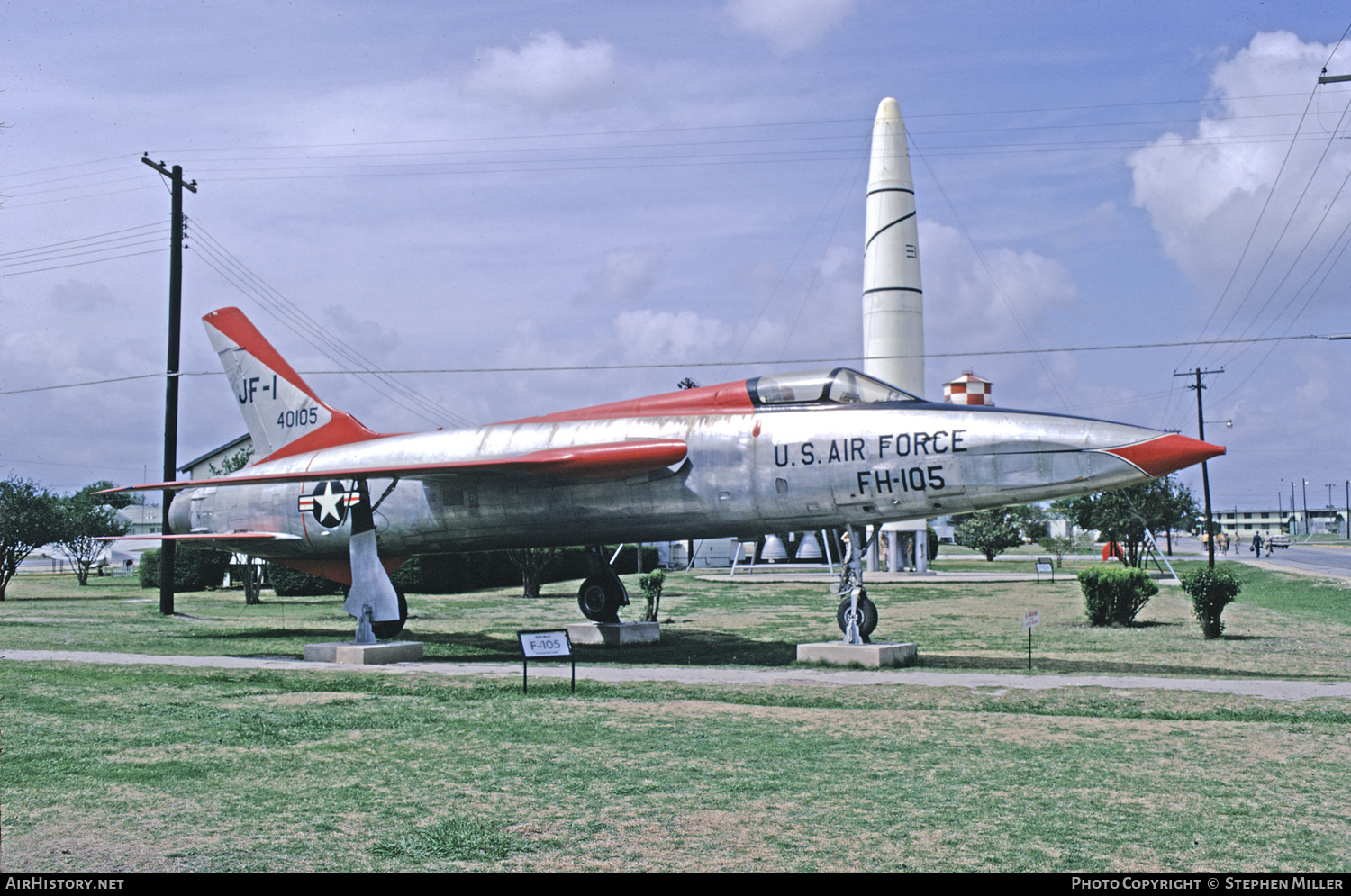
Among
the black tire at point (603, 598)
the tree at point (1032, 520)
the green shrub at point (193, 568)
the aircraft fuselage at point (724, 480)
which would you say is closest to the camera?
the aircraft fuselage at point (724, 480)

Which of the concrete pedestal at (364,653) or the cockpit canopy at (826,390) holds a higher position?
the cockpit canopy at (826,390)

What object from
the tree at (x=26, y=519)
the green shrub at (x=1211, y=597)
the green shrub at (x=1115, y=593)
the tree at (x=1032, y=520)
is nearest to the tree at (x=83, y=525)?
the tree at (x=26, y=519)

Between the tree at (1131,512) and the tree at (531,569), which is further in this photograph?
the tree at (1131,512)

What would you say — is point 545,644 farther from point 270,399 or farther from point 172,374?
point 172,374

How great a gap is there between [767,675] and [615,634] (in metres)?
5.85

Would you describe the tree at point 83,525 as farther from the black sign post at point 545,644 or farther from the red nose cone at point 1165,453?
the red nose cone at point 1165,453

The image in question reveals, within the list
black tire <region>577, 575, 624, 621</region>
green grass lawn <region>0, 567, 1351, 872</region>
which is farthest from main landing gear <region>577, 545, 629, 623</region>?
green grass lawn <region>0, 567, 1351, 872</region>

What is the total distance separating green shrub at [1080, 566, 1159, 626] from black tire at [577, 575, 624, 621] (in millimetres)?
10598

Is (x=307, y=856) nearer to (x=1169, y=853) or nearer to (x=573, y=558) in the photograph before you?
(x=1169, y=853)

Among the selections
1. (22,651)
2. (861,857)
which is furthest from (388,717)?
(22,651)

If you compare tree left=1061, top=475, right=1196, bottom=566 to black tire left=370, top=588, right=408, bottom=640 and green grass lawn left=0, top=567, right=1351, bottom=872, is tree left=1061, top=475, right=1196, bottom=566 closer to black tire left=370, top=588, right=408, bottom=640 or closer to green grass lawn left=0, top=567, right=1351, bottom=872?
green grass lawn left=0, top=567, right=1351, bottom=872

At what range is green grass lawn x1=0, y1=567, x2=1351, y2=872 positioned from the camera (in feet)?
20.6

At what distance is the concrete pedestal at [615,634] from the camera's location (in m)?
19.8

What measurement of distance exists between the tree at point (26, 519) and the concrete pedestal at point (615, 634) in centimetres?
2741
